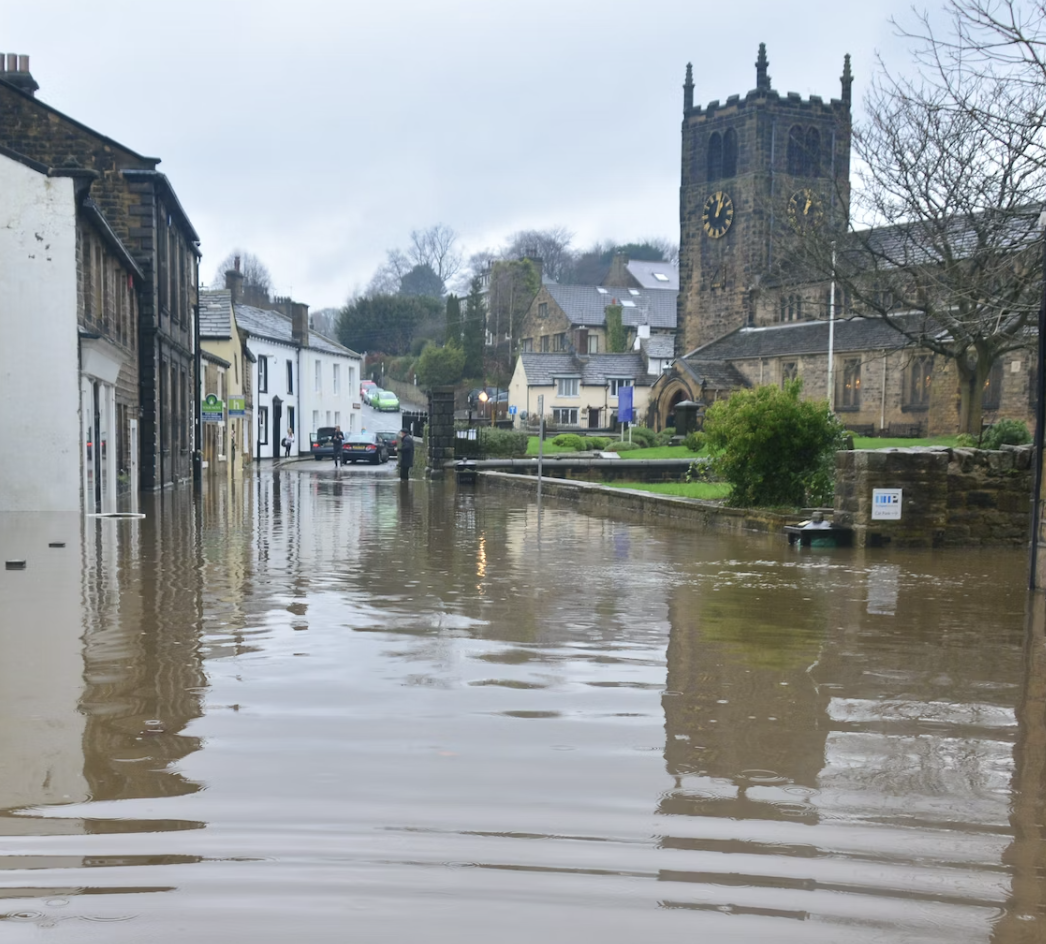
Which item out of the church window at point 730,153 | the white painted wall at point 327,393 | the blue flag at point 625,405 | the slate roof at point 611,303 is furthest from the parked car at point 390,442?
the slate roof at point 611,303

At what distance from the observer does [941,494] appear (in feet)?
50.6

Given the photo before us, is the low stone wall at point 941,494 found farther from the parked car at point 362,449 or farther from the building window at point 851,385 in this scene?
the building window at point 851,385

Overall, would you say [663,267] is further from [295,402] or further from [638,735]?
[638,735]

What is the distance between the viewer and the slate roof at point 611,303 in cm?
9475

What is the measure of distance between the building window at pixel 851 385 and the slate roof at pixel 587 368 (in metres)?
25.3

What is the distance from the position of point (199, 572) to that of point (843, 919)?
9880 mm

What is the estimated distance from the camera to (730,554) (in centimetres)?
1476

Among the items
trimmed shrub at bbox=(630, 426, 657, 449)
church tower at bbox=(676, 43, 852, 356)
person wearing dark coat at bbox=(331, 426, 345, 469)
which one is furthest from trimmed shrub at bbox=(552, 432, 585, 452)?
church tower at bbox=(676, 43, 852, 356)

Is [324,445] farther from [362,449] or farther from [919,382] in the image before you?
[919,382]

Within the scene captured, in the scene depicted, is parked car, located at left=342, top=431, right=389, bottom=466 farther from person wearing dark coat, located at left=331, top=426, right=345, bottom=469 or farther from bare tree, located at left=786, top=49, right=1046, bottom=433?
bare tree, located at left=786, top=49, right=1046, bottom=433

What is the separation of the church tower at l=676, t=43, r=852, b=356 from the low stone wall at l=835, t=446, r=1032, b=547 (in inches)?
2194

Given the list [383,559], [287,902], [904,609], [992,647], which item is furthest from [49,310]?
[287,902]

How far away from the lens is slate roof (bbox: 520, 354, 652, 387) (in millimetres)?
86062

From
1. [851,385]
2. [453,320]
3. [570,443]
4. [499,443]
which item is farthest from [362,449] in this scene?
A: [453,320]
